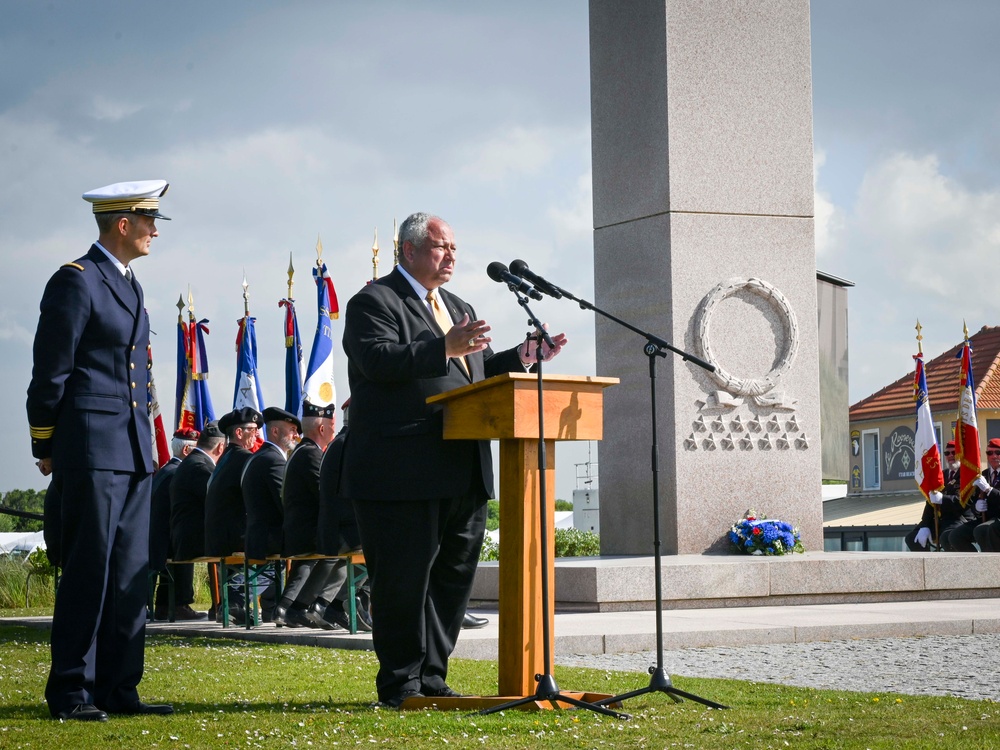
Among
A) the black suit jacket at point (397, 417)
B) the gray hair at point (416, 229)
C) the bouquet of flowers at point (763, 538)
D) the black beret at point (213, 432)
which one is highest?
the gray hair at point (416, 229)

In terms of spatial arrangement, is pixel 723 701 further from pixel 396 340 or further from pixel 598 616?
pixel 598 616

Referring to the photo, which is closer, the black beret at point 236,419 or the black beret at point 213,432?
the black beret at point 236,419

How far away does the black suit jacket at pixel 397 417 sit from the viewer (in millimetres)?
5262

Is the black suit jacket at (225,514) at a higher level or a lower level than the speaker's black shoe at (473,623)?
higher

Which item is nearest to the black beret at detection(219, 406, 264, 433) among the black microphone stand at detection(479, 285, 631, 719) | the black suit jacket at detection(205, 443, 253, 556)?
the black suit jacket at detection(205, 443, 253, 556)

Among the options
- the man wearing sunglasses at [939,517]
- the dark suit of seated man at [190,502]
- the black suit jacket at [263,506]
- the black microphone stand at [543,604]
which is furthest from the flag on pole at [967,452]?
the black microphone stand at [543,604]

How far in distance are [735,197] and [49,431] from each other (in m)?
9.44

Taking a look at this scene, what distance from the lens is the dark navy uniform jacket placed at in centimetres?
523

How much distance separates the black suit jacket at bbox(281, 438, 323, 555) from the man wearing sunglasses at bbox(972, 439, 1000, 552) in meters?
10.00

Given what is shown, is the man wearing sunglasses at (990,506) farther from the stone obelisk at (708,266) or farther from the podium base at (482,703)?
the podium base at (482,703)

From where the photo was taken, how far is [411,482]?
5.30 metres

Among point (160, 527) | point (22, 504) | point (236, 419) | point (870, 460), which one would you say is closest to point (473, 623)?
point (236, 419)

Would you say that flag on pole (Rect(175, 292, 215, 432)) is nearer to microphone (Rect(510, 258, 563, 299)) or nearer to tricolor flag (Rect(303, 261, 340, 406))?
tricolor flag (Rect(303, 261, 340, 406))

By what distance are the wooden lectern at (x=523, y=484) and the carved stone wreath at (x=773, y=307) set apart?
7907 mm
